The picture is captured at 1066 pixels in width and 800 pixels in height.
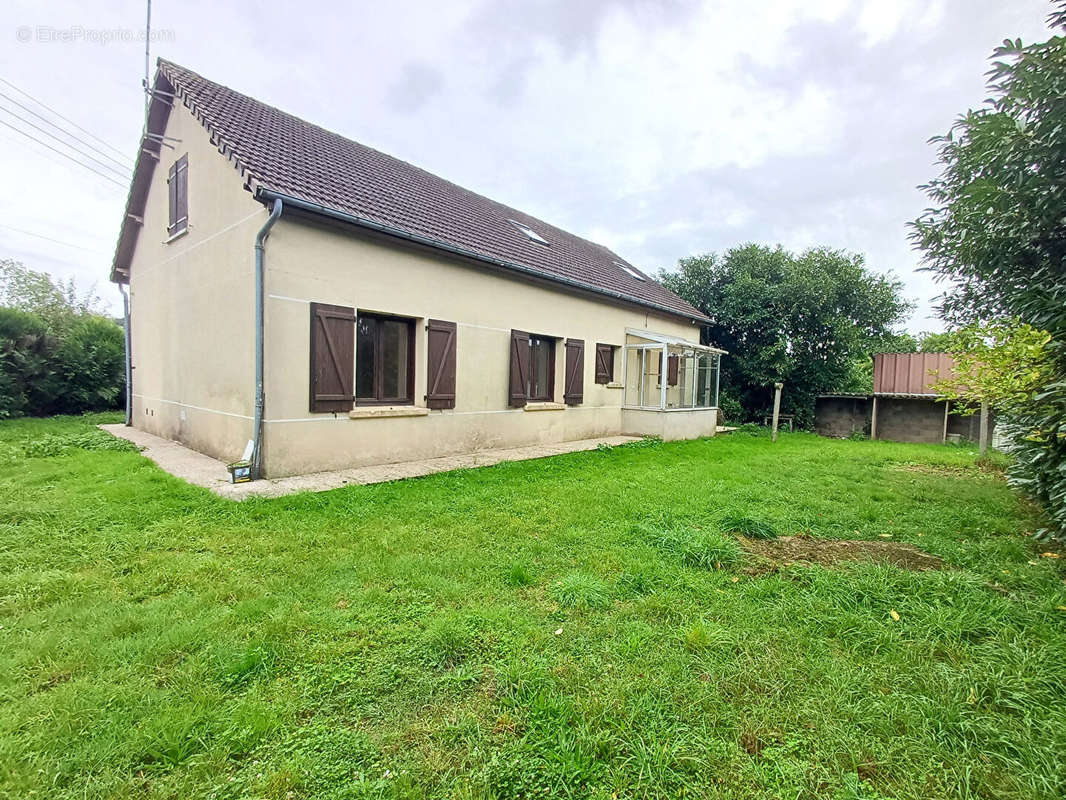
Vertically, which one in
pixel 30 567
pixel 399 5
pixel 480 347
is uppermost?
pixel 399 5

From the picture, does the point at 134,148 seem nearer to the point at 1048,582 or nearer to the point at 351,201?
the point at 351,201

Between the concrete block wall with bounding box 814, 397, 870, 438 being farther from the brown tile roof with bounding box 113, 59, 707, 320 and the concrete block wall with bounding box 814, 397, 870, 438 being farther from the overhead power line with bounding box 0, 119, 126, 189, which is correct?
the overhead power line with bounding box 0, 119, 126, 189

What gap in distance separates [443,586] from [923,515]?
5.24m

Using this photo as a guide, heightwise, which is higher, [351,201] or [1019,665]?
[351,201]

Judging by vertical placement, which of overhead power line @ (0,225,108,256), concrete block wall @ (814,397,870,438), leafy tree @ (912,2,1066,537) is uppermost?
overhead power line @ (0,225,108,256)

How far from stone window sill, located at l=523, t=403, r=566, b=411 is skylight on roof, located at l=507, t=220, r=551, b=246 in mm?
4531

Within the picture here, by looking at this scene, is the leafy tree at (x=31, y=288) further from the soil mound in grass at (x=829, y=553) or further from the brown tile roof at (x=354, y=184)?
the soil mound in grass at (x=829, y=553)

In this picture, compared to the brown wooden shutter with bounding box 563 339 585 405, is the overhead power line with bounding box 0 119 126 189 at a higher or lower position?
higher

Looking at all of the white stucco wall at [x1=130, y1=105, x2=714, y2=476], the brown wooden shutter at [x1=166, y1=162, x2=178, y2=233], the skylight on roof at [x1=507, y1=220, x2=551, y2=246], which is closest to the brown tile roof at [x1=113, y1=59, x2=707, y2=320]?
the skylight on roof at [x1=507, y1=220, x2=551, y2=246]

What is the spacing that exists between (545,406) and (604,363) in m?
2.63

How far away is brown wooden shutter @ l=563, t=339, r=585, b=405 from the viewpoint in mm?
9891

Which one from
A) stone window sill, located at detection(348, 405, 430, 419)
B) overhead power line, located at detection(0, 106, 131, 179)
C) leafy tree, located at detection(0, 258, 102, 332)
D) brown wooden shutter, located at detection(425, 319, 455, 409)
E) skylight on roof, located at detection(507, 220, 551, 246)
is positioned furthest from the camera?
leafy tree, located at detection(0, 258, 102, 332)

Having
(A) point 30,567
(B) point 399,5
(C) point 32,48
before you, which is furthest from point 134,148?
(A) point 30,567

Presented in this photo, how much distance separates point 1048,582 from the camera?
3.02 metres
